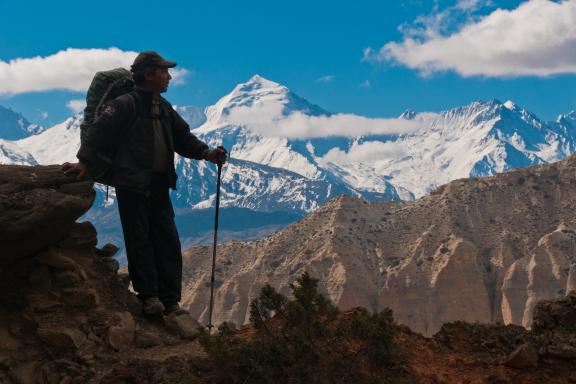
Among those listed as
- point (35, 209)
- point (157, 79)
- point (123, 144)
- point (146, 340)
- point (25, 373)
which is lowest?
point (25, 373)

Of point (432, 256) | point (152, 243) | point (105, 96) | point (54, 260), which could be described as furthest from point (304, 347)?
point (432, 256)

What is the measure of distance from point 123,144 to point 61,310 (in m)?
1.95

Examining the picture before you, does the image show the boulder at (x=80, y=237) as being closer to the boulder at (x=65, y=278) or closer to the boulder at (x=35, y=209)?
the boulder at (x=35, y=209)

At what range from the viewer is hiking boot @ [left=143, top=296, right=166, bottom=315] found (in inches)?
387

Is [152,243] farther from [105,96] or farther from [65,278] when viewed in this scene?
[105,96]

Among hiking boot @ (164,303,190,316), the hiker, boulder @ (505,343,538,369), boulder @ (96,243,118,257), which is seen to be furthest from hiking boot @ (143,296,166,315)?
boulder @ (505,343,538,369)

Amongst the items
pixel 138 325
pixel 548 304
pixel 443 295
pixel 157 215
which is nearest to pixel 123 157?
pixel 157 215

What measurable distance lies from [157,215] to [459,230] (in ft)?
278

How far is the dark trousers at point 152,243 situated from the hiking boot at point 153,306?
0.10 m

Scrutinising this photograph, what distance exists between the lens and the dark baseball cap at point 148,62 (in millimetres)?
9883

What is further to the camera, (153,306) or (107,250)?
(107,250)

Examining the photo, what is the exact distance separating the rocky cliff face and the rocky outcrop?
245 ft

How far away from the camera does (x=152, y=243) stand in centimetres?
1029

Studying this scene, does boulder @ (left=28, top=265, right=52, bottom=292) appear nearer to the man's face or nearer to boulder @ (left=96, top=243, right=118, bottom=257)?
boulder @ (left=96, top=243, right=118, bottom=257)
